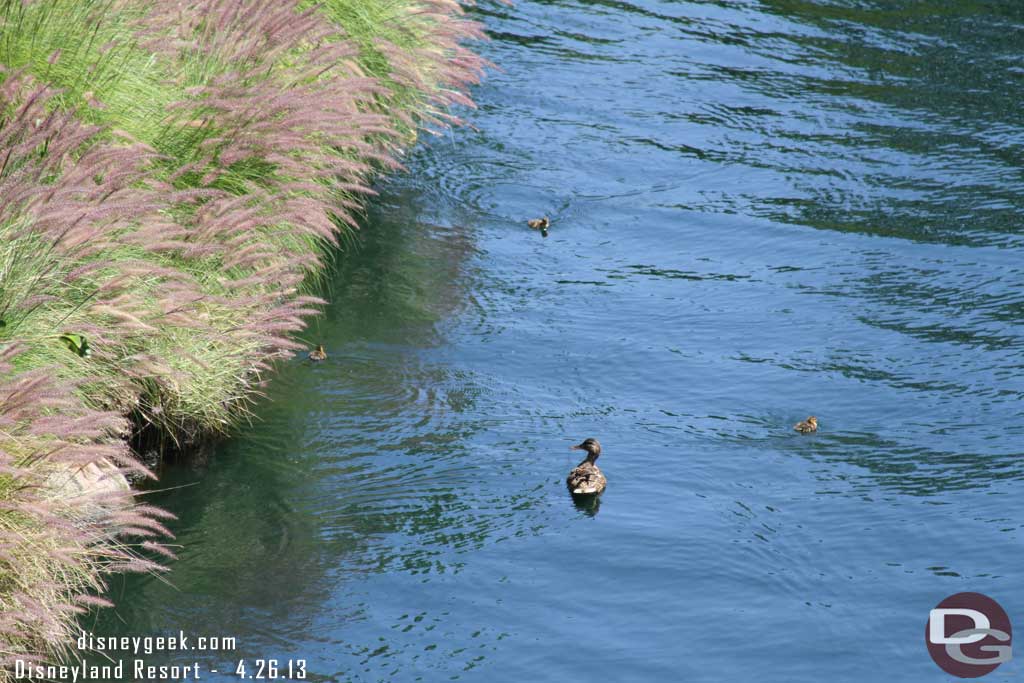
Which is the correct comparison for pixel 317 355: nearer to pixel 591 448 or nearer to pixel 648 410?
pixel 591 448

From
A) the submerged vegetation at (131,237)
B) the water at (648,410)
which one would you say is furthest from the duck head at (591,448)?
the submerged vegetation at (131,237)

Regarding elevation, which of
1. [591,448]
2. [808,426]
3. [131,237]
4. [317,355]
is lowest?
[591,448]

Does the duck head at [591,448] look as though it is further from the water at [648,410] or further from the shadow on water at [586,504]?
the shadow on water at [586,504]

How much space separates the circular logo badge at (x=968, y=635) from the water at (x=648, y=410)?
101mm

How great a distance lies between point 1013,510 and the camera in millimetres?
8461

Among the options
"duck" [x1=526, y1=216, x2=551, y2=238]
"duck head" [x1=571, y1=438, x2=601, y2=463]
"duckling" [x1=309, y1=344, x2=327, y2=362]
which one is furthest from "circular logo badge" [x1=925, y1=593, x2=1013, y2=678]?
"duck" [x1=526, y1=216, x2=551, y2=238]

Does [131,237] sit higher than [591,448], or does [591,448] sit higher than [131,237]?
[131,237]

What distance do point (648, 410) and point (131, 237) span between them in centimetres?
403

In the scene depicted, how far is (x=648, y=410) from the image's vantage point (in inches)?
377

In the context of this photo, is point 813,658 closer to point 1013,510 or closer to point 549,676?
point 549,676

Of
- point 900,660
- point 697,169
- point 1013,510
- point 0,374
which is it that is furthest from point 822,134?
point 0,374

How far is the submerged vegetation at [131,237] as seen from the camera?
19.5 ft

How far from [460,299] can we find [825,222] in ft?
14.4

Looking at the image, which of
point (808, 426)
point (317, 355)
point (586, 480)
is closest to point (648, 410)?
point (808, 426)
